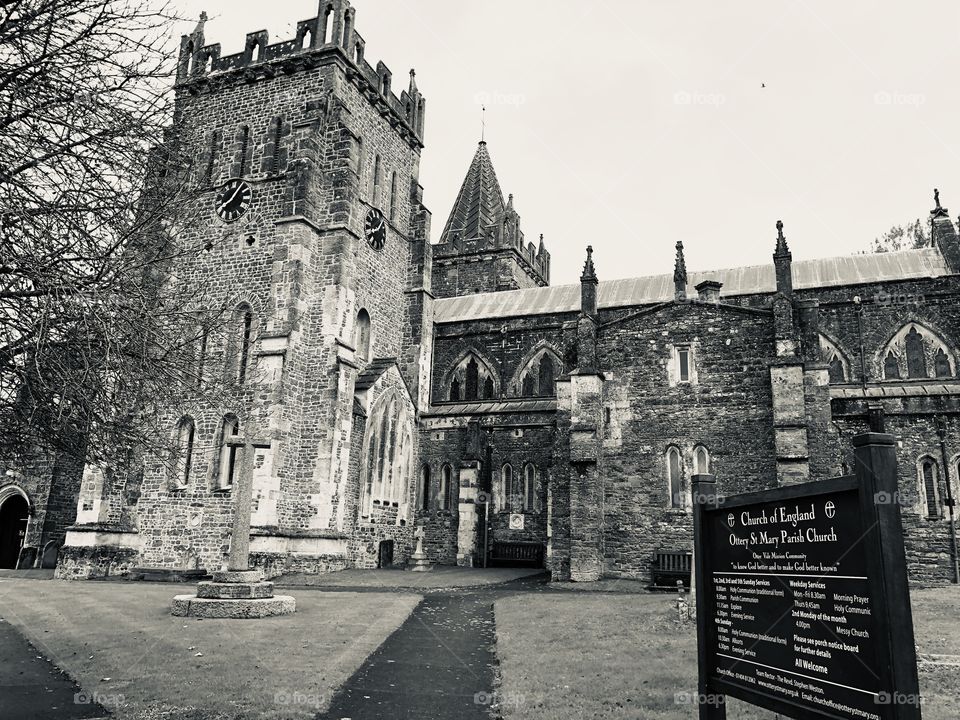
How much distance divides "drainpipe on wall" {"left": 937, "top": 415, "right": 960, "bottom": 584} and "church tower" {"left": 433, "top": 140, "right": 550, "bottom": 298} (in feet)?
84.8

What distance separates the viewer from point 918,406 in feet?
70.8

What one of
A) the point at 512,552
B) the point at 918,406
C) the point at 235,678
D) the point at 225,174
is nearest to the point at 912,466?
the point at 918,406

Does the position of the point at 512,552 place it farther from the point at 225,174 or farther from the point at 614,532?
the point at 225,174

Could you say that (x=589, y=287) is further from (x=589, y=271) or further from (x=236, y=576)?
(x=236, y=576)

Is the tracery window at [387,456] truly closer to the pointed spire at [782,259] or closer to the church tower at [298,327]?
the church tower at [298,327]

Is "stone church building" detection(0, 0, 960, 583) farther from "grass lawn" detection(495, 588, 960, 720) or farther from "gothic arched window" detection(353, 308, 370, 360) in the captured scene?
"grass lawn" detection(495, 588, 960, 720)

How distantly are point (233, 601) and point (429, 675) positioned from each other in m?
5.20

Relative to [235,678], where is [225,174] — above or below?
above

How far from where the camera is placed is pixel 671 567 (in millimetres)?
21172

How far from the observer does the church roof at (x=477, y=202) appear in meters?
46.4

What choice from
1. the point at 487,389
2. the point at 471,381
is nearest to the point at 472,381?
the point at 471,381

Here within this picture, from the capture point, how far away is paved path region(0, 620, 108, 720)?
6949mm

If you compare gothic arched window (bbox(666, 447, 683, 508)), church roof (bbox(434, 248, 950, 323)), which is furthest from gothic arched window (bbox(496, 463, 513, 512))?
church roof (bbox(434, 248, 950, 323))

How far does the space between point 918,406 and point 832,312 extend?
644cm
